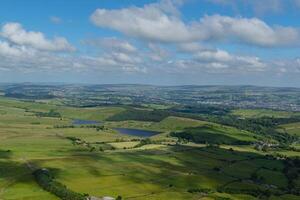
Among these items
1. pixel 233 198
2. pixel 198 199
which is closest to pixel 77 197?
pixel 198 199

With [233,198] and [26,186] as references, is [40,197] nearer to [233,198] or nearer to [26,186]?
[26,186]

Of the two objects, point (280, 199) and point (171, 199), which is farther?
point (280, 199)

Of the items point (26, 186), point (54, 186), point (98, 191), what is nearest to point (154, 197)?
point (98, 191)

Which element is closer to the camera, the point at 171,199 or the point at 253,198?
the point at 171,199

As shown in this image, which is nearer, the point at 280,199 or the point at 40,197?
the point at 40,197

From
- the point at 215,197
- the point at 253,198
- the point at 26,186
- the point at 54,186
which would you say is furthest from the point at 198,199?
the point at 26,186

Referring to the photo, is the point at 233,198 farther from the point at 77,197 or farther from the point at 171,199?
the point at 77,197

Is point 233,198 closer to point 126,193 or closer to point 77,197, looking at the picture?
point 126,193
